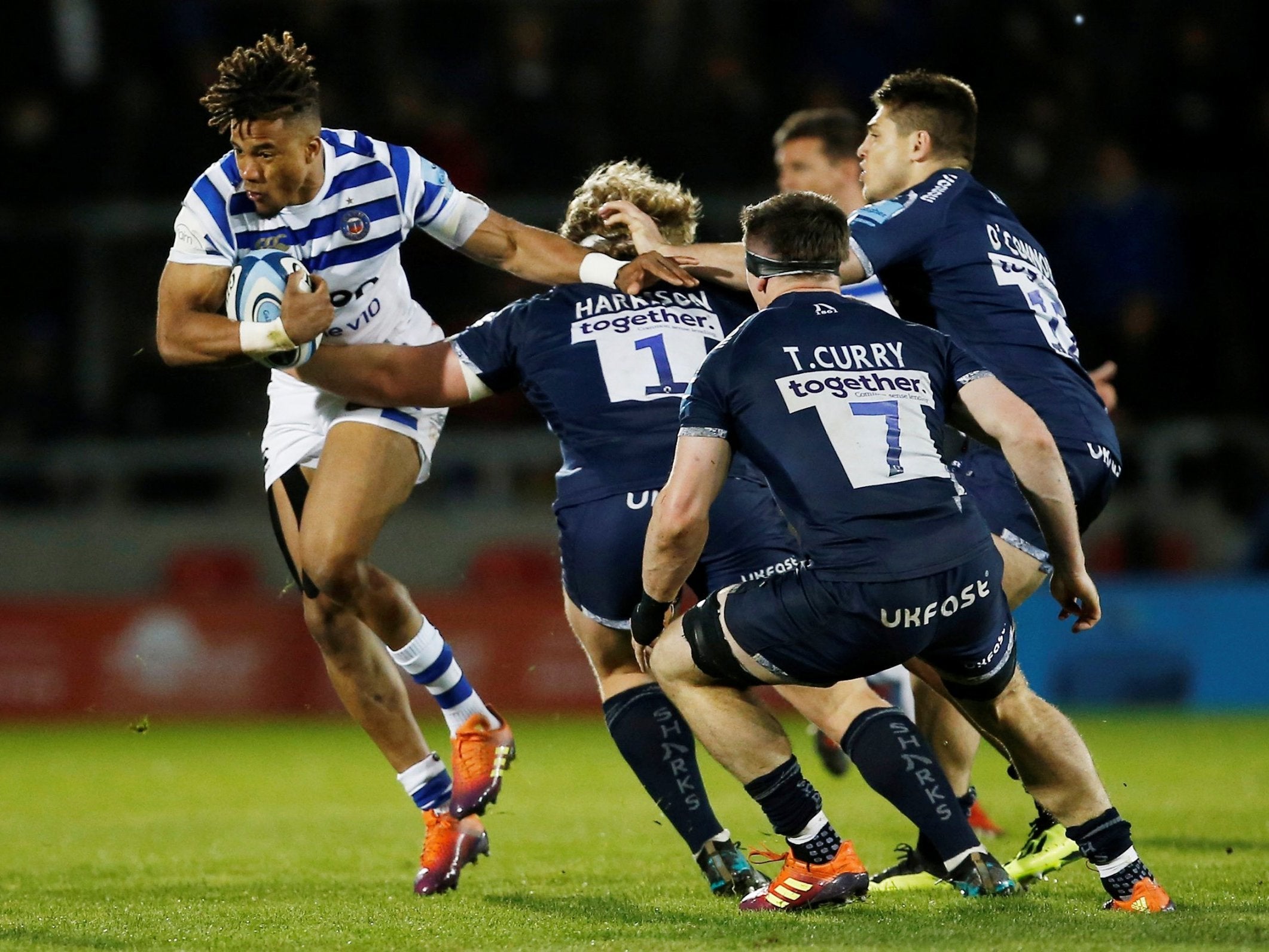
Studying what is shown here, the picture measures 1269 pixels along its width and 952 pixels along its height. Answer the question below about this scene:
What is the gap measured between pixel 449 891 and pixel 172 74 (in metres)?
9.96

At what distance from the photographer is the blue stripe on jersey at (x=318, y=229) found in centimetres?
583

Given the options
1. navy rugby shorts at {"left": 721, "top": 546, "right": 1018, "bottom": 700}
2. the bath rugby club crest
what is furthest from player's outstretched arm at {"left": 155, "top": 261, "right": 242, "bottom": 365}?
navy rugby shorts at {"left": 721, "top": 546, "right": 1018, "bottom": 700}

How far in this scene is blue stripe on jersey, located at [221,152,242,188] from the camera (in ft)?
18.9

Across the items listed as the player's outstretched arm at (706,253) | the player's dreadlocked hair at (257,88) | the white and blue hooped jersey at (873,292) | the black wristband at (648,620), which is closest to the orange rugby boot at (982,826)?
the white and blue hooped jersey at (873,292)

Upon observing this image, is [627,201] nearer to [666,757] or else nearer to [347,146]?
[347,146]

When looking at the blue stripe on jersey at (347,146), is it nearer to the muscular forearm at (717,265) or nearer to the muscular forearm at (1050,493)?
the muscular forearm at (717,265)

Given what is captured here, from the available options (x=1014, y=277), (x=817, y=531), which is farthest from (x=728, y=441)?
(x=1014, y=277)

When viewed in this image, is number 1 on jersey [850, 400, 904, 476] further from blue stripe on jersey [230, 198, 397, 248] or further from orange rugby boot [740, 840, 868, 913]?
blue stripe on jersey [230, 198, 397, 248]

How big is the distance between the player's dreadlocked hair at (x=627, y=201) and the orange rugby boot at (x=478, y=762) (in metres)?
1.72

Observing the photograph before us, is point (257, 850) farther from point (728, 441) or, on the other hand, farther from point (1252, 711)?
point (1252, 711)

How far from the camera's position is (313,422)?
621 centimetres

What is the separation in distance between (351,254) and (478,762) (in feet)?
5.98

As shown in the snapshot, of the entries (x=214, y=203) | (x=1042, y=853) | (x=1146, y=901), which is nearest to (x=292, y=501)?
(x=214, y=203)

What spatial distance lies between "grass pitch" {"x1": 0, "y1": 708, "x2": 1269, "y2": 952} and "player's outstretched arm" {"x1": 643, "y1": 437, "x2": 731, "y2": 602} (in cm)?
98
